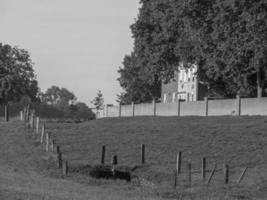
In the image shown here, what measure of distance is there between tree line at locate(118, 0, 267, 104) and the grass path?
14795mm

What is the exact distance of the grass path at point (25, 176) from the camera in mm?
17031

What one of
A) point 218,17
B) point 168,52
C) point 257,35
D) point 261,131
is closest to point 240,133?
point 261,131

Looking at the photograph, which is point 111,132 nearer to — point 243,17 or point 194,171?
point 243,17

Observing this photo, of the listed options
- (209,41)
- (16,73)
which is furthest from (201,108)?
(16,73)

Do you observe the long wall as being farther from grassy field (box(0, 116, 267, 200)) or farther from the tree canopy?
the tree canopy

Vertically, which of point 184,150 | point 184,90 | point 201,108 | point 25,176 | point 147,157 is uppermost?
point 184,90

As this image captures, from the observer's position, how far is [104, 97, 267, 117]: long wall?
193 feet

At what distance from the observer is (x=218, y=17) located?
55.6 meters

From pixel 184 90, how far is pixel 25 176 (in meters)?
83.2

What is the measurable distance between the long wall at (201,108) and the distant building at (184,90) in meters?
18.7

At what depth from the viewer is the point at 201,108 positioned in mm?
66625

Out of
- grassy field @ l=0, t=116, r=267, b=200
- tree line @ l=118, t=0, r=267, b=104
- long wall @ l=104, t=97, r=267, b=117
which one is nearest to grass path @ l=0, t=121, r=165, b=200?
grassy field @ l=0, t=116, r=267, b=200

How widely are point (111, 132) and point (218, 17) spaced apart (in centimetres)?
1178

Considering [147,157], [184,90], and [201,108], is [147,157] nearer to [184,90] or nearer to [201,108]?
[201,108]
